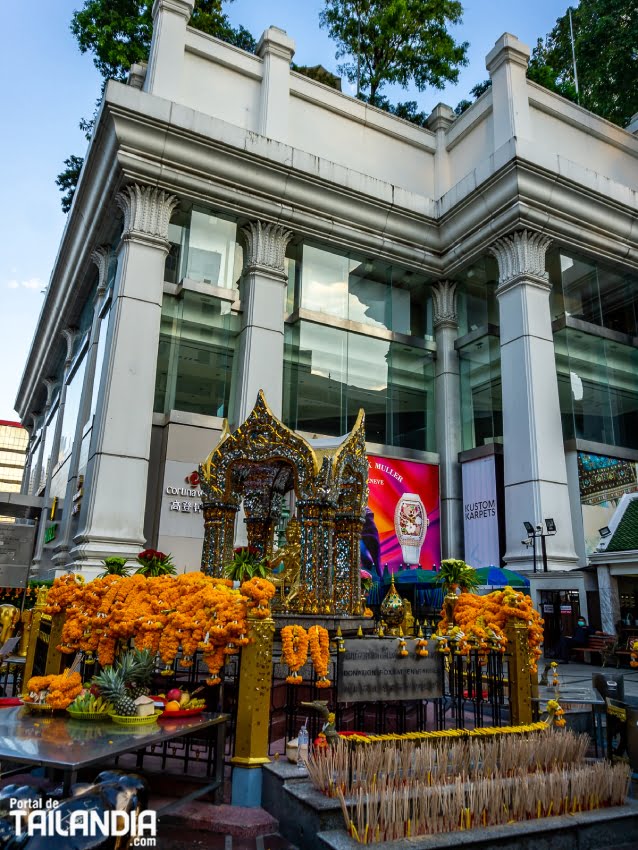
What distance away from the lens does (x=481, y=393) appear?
2442 cm

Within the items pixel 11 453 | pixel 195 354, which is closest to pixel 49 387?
pixel 195 354

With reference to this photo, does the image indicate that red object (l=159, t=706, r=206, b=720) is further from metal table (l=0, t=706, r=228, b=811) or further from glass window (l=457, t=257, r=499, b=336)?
glass window (l=457, t=257, r=499, b=336)

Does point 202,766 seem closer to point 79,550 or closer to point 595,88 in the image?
point 79,550

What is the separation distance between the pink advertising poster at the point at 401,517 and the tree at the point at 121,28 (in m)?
19.7

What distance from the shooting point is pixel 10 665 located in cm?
1077

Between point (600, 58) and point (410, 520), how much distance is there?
28115mm

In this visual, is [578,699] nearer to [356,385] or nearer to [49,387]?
[356,385]

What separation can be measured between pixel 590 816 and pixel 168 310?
742 inches

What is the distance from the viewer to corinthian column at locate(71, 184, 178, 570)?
17.0m

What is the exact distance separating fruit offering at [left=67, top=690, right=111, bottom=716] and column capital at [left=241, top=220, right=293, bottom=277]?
1730 cm

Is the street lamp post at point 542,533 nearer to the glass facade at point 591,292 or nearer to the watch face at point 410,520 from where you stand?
the watch face at point 410,520

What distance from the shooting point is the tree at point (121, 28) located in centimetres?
2652

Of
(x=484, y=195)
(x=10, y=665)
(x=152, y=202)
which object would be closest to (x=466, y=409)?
(x=484, y=195)

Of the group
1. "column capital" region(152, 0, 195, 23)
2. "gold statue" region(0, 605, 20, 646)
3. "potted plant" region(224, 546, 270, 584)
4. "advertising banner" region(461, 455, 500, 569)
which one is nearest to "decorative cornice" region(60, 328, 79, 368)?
"column capital" region(152, 0, 195, 23)
